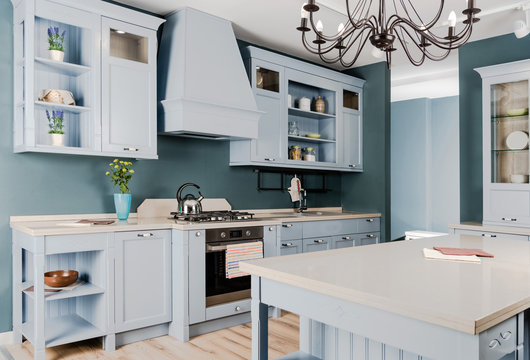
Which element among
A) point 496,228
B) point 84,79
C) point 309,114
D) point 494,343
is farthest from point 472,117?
point 494,343

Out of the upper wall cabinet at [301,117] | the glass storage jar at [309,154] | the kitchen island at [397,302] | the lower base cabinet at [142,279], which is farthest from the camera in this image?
the glass storage jar at [309,154]

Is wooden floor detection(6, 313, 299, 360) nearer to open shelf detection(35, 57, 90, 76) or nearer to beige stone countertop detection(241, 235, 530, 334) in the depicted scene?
beige stone countertop detection(241, 235, 530, 334)

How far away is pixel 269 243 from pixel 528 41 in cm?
336

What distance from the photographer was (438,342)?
1.16m

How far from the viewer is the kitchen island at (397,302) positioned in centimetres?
116

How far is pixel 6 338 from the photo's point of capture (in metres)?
3.16

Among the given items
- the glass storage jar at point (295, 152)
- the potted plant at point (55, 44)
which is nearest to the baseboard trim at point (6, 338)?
the potted plant at point (55, 44)

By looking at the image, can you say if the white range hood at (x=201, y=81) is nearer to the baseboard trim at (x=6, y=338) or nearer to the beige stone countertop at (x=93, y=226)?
the beige stone countertop at (x=93, y=226)

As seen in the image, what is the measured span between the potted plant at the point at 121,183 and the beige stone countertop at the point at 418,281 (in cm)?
196

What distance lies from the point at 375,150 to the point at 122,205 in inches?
132

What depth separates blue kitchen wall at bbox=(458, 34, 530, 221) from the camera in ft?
15.4

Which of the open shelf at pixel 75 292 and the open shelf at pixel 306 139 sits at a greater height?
the open shelf at pixel 306 139

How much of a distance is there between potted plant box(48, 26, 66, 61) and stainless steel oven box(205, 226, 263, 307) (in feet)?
5.70

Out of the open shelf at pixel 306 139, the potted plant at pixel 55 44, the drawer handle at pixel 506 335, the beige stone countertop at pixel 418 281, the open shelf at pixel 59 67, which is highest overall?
the potted plant at pixel 55 44
